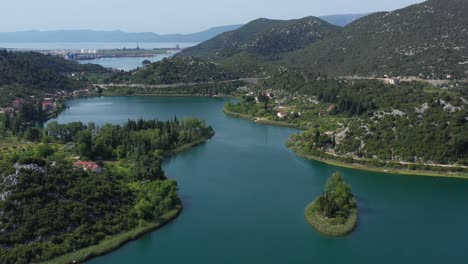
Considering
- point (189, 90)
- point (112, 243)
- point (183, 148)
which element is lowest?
point (112, 243)

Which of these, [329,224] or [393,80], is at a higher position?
[393,80]

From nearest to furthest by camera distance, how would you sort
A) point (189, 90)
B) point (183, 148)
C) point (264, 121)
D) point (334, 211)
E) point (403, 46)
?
point (334, 211) → point (183, 148) → point (264, 121) → point (189, 90) → point (403, 46)

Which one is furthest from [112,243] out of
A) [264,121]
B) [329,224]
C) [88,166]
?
[264,121]

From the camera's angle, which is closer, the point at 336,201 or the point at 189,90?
the point at 336,201

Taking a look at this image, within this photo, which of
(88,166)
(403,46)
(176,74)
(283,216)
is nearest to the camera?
(283,216)

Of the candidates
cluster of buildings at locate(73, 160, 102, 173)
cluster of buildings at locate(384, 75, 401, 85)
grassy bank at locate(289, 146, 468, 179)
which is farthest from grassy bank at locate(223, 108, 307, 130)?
cluster of buildings at locate(73, 160, 102, 173)

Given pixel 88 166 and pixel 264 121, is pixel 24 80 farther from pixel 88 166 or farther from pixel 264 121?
pixel 88 166

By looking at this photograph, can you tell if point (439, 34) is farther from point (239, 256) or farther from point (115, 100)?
point (239, 256)
